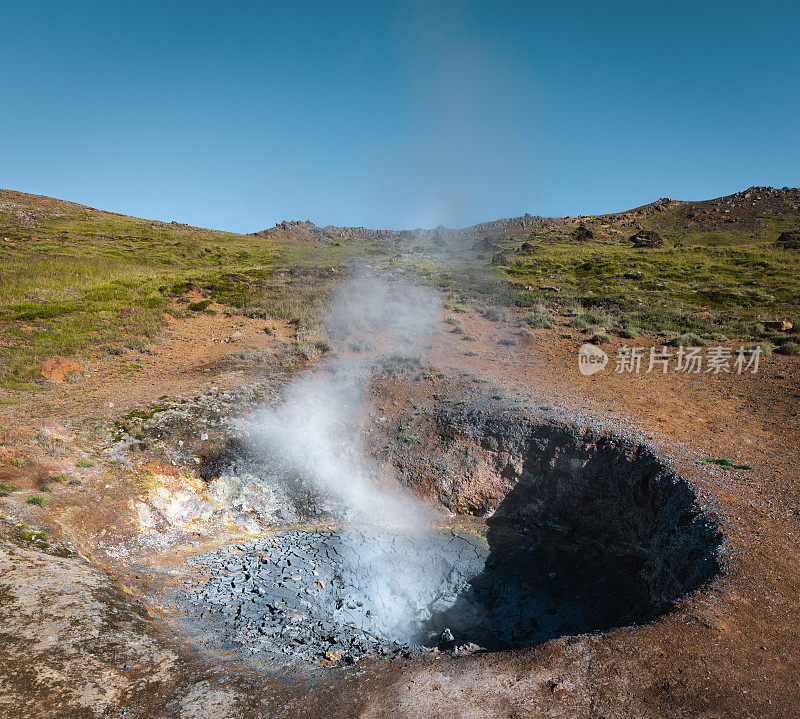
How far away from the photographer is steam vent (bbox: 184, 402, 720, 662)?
7.29m

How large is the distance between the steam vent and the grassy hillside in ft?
35.9

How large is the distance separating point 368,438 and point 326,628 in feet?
18.5

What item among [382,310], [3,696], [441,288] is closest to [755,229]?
[441,288]

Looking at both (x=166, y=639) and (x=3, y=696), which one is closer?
(x=3, y=696)

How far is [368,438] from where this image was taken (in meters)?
12.4

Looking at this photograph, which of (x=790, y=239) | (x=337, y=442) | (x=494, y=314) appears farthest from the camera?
(x=790, y=239)

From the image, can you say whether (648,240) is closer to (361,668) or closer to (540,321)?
(540,321)

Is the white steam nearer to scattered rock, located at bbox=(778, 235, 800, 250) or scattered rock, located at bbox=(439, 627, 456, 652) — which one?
scattered rock, located at bbox=(439, 627, 456, 652)

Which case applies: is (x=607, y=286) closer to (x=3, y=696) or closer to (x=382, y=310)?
(x=382, y=310)

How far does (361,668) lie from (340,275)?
2990cm

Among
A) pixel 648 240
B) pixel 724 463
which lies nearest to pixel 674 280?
pixel 648 240

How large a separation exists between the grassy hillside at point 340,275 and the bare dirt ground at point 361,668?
7556 millimetres

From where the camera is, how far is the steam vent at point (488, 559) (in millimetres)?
7293

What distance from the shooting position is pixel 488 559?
9930 mm
